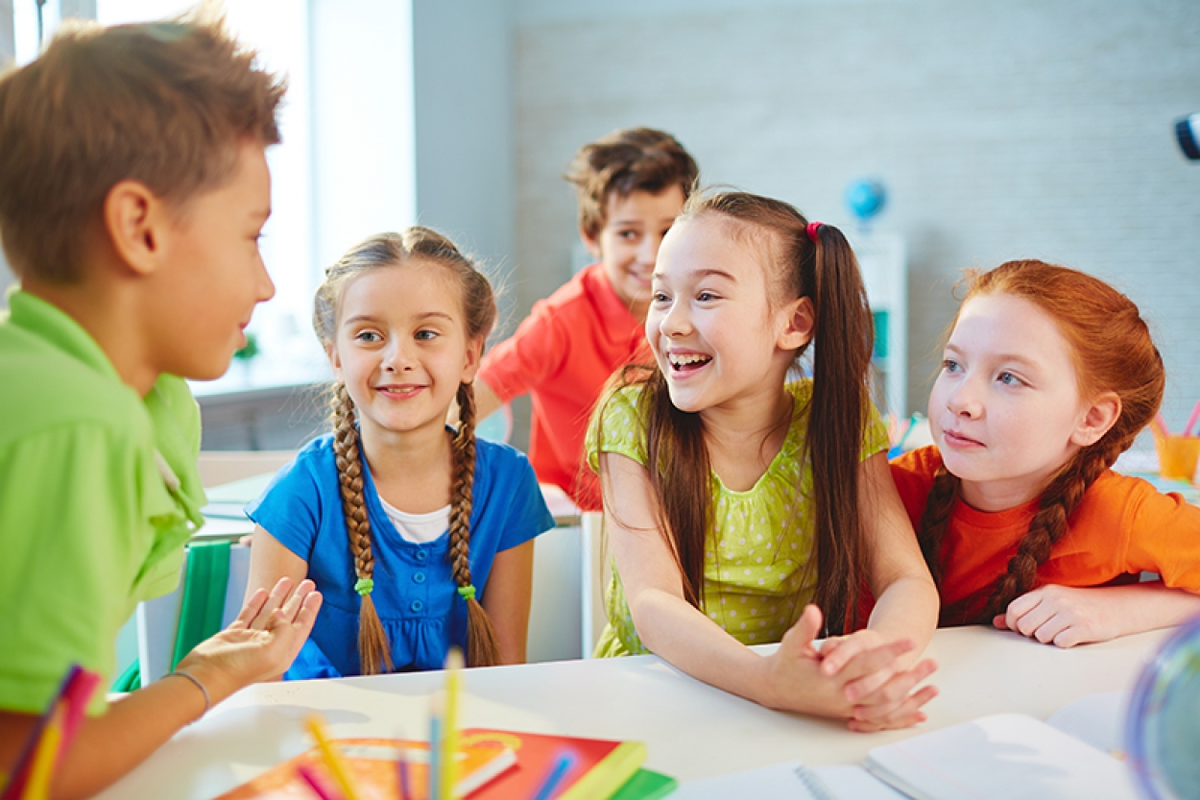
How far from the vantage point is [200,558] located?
1.14 metres

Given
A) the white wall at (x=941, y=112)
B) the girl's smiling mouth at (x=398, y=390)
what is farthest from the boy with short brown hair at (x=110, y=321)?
the white wall at (x=941, y=112)

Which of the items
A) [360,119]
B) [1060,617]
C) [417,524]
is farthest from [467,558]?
[360,119]

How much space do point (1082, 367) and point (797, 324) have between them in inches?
12.6

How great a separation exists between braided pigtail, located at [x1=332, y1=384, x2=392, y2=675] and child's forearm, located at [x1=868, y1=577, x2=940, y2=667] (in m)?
0.59

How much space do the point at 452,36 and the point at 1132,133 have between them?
133 inches

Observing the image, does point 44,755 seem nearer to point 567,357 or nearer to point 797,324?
point 797,324

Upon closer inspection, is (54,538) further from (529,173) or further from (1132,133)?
(1132,133)

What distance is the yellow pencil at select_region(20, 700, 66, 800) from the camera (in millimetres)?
349

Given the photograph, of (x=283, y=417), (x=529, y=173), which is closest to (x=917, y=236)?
(x=529, y=173)

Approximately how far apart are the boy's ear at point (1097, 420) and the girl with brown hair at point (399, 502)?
67 centimetres

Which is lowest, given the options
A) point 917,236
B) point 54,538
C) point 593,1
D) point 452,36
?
point 54,538

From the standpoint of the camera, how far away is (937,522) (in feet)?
3.66

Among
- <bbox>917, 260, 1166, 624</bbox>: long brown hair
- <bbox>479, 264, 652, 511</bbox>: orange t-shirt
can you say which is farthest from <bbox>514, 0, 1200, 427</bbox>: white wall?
<bbox>917, 260, 1166, 624</bbox>: long brown hair

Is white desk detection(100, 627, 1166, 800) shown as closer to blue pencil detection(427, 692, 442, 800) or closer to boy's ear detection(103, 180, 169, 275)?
blue pencil detection(427, 692, 442, 800)
